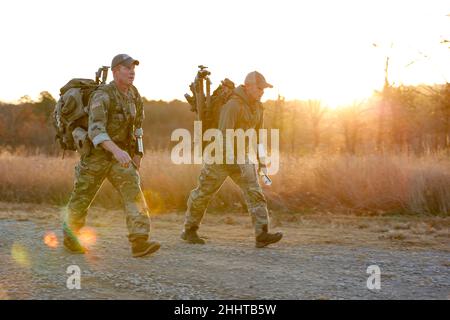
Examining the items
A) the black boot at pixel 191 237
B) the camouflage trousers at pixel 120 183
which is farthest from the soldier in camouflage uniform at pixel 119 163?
the black boot at pixel 191 237

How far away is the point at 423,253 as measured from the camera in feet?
22.6

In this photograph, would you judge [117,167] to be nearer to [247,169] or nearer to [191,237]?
[247,169]

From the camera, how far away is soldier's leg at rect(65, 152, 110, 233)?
605 cm

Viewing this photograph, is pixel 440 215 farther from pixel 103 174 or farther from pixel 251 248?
pixel 103 174

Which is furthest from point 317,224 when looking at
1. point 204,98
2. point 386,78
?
point 386,78

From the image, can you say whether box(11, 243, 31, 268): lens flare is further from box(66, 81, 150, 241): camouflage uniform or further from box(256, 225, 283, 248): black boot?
box(256, 225, 283, 248): black boot

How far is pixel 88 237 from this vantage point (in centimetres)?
784

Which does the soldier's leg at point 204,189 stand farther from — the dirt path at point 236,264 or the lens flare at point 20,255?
the lens flare at point 20,255

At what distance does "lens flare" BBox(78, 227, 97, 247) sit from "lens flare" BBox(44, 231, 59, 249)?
0.32m

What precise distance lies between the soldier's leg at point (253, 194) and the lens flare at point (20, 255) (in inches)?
100

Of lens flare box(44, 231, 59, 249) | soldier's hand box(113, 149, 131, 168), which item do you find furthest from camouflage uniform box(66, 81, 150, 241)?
lens flare box(44, 231, 59, 249)

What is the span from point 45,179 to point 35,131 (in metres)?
31.4

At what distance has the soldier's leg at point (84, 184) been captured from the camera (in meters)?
6.05

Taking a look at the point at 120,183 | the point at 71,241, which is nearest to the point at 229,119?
the point at 120,183
